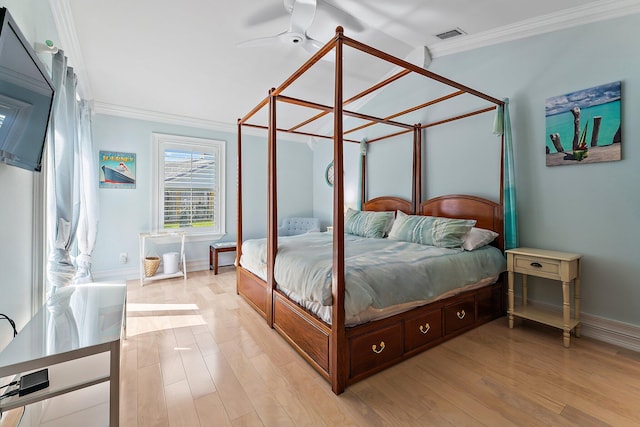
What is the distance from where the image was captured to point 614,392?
172 centimetres

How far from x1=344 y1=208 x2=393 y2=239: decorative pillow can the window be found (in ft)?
7.97

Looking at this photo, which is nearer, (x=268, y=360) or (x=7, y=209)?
(x=7, y=209)

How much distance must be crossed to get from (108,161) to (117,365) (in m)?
3.73

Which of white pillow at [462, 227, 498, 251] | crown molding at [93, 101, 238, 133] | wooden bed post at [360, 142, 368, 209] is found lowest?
white pillow at [462, 227, 498, 251]

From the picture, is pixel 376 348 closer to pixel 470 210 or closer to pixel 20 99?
pixel 470 210

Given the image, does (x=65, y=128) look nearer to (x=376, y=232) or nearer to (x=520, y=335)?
(x=376, y=232)

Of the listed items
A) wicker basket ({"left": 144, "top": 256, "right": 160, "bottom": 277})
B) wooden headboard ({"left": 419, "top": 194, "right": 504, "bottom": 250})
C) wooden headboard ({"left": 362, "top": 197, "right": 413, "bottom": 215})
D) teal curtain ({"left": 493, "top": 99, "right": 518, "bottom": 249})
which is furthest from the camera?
wicker basket ({"left": 144, "top": 256, "right": 160, "bottom": 277})

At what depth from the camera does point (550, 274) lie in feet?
7.71

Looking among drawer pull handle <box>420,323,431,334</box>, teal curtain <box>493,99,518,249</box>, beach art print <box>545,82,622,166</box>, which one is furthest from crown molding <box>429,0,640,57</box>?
drawer pull handle <box>420,323,431,334</box>

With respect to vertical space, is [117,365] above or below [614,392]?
above

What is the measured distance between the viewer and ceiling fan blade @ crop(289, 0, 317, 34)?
2.21 m

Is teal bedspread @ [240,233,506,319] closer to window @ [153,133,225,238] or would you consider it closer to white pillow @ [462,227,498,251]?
white pillow @ [462,227,498,251]

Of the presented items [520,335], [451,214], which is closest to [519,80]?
[451,214]

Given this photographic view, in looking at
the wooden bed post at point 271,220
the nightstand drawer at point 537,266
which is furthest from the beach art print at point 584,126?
the wooden bed post at point 271,220
